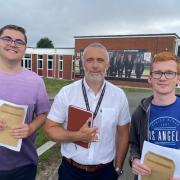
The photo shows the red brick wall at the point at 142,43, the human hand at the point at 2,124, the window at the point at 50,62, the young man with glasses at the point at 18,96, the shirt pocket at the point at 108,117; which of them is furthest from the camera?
the window at the point at 50,62

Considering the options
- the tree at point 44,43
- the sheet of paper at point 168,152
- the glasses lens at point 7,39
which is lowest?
the sheet of paper at point 168,152

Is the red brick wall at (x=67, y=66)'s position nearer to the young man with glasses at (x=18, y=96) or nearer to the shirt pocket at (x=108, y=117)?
the young man with glasses at (x=18, y=96)

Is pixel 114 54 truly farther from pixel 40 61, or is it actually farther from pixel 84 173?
pixel 84 173

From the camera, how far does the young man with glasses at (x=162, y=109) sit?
289 cm

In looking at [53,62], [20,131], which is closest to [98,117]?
[20,131]

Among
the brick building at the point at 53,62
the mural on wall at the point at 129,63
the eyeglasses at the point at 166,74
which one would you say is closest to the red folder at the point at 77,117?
the eyeglasses at the point at 166,74

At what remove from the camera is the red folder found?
3.29 metres

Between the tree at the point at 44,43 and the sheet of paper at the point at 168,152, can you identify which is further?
the tree at the point at 44,43

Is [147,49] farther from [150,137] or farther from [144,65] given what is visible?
[150,137]

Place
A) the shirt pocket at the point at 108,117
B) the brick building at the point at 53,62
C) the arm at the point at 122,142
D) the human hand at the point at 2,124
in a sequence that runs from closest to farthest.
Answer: the human hand at the point at 2,124 < the shirt pocket at the point at 108,117 < the arm at the point at 122,142 < the brick building at the point at 53,62

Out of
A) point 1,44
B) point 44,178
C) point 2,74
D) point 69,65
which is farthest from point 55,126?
point 69,65

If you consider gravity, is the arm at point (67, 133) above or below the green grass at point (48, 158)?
above

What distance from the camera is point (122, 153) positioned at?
3531 millimetres

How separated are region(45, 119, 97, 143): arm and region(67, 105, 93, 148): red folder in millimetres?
70
